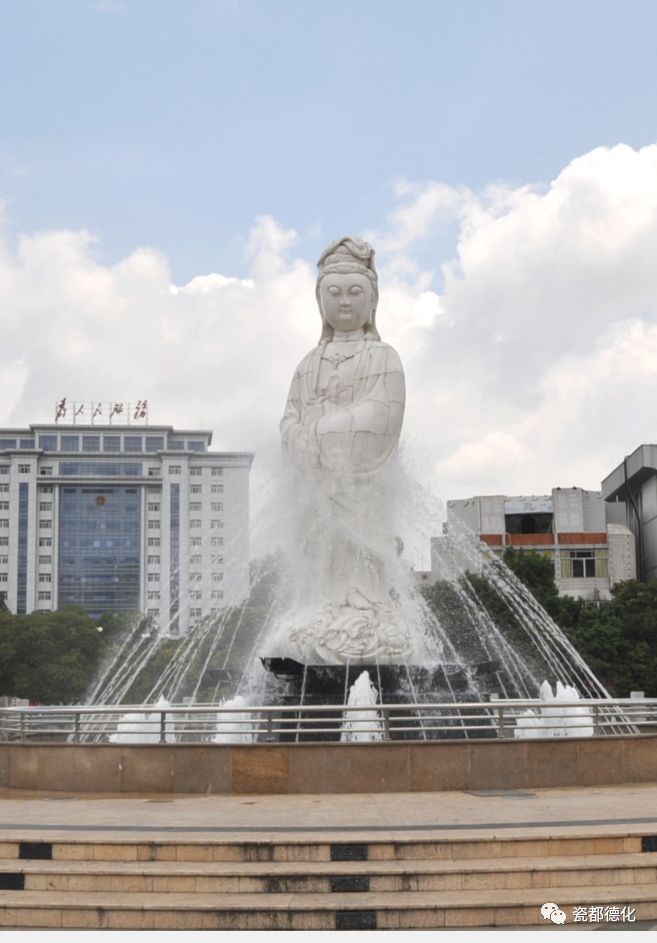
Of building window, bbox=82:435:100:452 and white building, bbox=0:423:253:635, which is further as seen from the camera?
building window, bbox=82:435:100:452

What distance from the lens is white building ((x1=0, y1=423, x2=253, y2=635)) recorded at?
98500 mm

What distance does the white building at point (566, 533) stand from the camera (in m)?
62.2

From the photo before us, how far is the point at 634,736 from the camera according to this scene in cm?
1245

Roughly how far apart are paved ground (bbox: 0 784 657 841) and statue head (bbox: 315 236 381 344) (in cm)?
873

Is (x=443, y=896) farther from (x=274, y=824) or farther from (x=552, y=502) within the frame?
(x=552, y=502)

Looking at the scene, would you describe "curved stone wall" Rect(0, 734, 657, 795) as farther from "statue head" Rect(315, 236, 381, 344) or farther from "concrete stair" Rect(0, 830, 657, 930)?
"statue head" Rect(315, 236, 381, 344)

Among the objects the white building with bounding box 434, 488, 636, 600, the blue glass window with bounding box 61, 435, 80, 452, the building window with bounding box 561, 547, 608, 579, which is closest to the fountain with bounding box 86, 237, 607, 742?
the white building with bounding box 434, 488, 636, 600

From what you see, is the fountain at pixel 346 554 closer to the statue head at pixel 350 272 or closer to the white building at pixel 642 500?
the statue head at pixel 350 272

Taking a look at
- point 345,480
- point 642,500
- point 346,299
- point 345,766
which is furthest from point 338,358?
point 642,500

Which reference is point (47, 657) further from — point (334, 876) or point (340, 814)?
point (334, 876)

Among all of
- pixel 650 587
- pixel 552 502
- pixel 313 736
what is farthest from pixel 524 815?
pixel 552 502

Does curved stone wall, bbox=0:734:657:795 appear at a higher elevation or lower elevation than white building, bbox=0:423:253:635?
lower

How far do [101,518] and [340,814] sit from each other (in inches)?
3648

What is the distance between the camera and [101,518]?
100m
